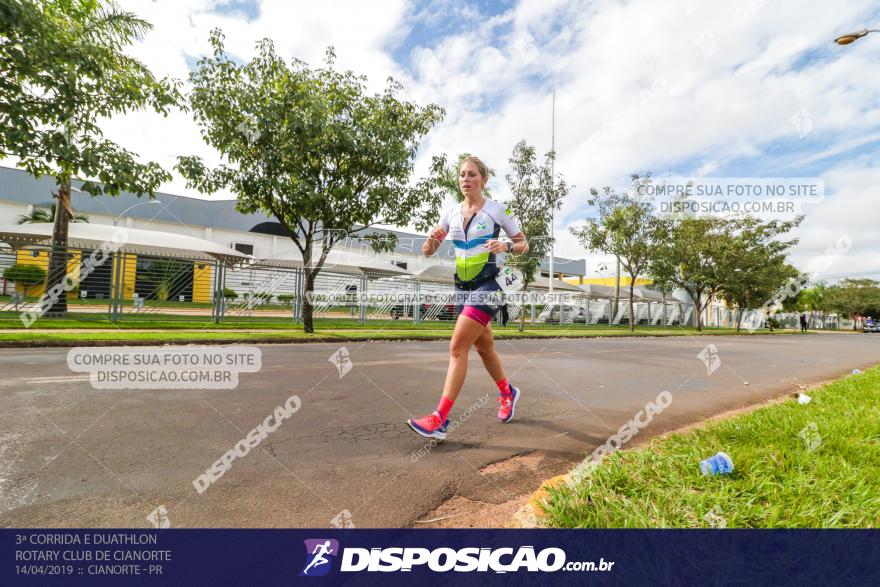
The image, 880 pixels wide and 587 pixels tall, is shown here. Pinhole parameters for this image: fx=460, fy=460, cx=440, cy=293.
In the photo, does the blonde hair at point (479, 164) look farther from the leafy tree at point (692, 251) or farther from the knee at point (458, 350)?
the leafy tree at point (692, 251)

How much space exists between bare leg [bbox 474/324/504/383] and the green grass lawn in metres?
1.19

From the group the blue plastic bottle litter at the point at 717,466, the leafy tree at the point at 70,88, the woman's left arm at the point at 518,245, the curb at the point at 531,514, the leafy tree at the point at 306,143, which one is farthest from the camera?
the leafy tree at the point at 306,143

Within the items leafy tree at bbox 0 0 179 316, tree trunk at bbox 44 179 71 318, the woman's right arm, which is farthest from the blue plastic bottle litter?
tree trunk at bbox 44 179 71 318

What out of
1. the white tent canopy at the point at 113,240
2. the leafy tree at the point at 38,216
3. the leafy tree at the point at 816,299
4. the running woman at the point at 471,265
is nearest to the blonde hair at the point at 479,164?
the running woman at the point at 471,265

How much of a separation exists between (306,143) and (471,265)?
10.8 meters

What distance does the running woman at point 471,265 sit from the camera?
3238mm

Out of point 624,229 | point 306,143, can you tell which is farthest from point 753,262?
point 306,143

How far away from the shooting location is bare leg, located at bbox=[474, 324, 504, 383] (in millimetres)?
3473

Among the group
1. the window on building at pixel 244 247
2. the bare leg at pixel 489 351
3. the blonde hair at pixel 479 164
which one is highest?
the window on building at pixel 244 247

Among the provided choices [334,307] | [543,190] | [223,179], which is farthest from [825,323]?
[223,179]

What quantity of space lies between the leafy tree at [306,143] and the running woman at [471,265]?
387 inches

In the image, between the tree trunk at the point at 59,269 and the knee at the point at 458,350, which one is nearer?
the knee at the point at 458,350

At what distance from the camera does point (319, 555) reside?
5.42 ft

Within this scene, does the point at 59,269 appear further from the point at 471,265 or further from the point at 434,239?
the point at 471,265
